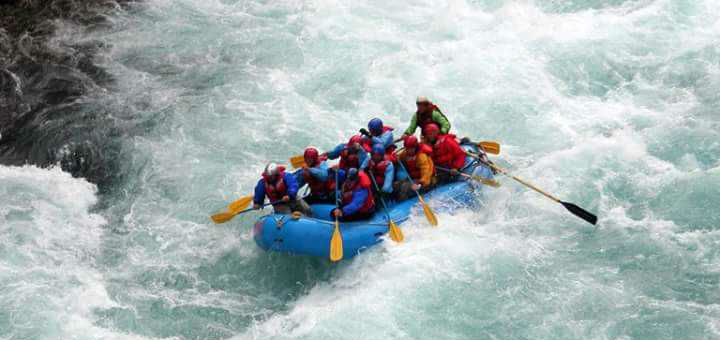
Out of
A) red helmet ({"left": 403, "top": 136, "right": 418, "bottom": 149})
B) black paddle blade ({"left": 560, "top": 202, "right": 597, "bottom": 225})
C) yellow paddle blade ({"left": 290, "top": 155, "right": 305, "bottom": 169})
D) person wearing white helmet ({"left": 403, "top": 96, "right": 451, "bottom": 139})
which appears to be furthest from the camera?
yellow paddle blade ({"left": 290, "top": 155, "right": 305, "bottom": 169})

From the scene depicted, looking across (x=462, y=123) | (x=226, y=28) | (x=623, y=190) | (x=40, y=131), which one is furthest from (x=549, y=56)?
(x=40, y=131)

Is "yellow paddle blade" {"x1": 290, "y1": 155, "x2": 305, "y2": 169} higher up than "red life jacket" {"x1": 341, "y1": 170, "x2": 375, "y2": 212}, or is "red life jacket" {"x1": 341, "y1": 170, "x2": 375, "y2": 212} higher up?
"red life jacket" {"x1": 341, "y1": 170, "x2": 375, "y2": 212}

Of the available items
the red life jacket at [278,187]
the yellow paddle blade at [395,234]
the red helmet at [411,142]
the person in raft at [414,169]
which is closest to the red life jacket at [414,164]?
the person in raft at [414,169]

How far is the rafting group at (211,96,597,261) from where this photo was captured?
8.54 meters

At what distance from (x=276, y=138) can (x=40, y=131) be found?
3.87m

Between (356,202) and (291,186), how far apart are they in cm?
78

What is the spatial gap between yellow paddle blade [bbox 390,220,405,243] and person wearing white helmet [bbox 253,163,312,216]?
3.33 ft

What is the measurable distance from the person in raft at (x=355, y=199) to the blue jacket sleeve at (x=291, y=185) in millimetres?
492

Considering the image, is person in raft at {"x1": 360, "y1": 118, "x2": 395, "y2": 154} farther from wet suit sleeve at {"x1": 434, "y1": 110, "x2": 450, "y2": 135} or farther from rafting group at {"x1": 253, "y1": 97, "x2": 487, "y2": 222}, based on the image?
wet suit sleeve at {"x1": 434, "y1": 110, "x2": 450, "y2": 135}

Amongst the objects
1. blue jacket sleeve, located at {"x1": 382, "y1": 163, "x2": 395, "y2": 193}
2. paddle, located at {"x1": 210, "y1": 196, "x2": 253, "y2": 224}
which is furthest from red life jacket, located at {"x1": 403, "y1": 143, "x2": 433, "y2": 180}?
paddle, located at {"x1": 210, "y1": 196, "x2": 253, "y2": 224}

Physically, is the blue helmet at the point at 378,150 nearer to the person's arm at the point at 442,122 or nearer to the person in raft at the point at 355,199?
the person in raft at the point at 355,199

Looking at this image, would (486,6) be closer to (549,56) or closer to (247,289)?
(549,56)

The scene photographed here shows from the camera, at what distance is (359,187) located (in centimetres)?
867

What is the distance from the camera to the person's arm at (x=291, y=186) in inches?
347
